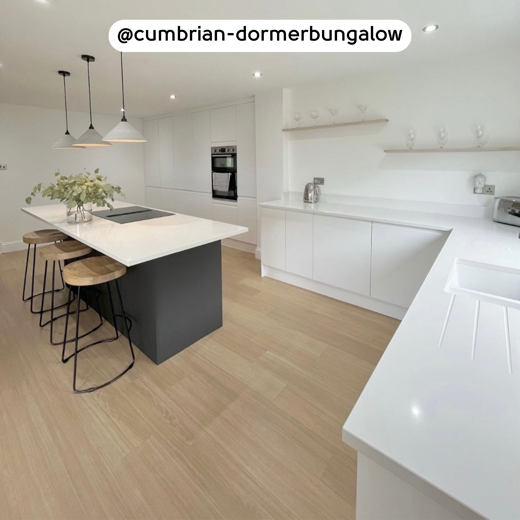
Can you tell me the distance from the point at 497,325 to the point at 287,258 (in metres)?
2.72

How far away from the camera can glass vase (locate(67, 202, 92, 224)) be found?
2699 mm

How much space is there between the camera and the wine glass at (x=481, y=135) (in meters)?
2.69

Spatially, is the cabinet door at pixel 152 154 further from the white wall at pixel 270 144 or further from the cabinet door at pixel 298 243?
the cabinet door at pixel 298 243

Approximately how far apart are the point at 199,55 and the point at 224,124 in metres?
Answer: 2.19

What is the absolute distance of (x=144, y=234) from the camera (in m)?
2.29

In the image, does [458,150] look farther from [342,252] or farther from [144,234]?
[144,234]

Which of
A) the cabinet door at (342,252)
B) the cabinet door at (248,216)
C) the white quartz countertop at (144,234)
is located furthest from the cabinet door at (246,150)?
the white quartz countertop at (144,234)

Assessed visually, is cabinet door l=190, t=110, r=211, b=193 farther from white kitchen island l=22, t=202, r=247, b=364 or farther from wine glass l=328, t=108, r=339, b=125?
white kitchen island l=22, t=202, r=247, b=364

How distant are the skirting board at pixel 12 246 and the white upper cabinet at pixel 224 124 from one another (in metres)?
3.58

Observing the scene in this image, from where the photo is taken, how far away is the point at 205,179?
5.47 metres

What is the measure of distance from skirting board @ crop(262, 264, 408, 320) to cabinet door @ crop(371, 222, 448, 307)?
114mm

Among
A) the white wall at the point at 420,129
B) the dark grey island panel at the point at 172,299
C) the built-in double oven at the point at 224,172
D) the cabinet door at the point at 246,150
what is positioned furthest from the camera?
the built-in double oven at the point at 224,172

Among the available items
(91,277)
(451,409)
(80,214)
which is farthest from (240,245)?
(451,409)

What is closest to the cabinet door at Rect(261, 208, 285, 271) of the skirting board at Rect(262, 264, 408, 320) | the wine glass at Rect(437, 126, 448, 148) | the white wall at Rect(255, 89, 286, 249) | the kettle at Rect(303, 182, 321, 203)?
the skirting board at Rect(262, 264, 408, 320)
